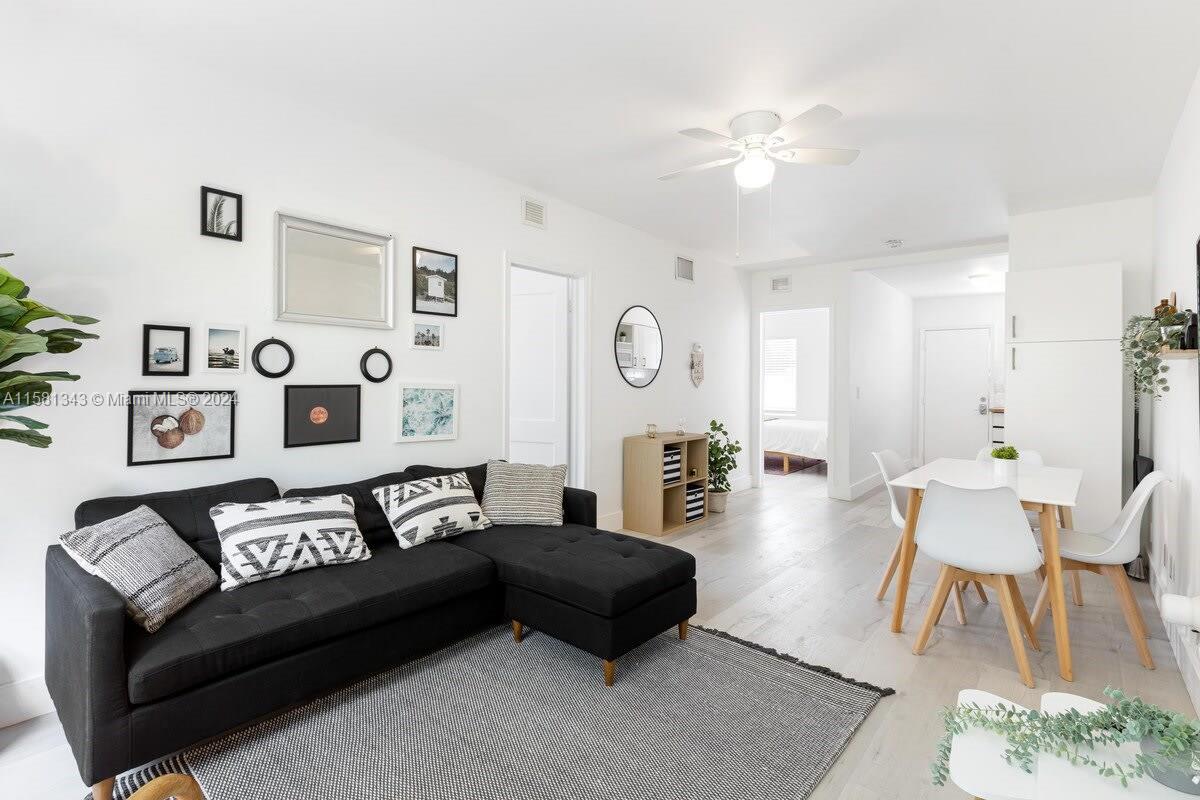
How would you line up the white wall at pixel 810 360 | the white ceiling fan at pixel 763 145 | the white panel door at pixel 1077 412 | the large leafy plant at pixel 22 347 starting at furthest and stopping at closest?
1. the white wall at pixel 810 360
2. the white panel door at pixel 1077 412
3. the white ceiling fan at pixel 763 145
4. the large leafy plant at pixel 22 347

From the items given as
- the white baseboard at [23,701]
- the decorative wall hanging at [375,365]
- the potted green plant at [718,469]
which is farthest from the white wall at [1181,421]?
the white baseboard at [23,701]

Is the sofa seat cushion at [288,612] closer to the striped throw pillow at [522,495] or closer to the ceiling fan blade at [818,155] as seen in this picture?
the striped throw pillow at [522,495]

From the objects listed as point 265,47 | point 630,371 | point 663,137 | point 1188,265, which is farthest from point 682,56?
point 630,371

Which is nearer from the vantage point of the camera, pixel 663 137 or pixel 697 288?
pixel 663 137

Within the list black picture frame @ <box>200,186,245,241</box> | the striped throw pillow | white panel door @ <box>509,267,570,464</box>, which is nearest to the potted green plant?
white panel door @ <box>509,267,570,464</box>

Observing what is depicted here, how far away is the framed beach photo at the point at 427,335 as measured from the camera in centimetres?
337

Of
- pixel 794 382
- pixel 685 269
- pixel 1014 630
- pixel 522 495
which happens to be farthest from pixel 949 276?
pixel 522 495

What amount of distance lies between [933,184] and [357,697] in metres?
4.33

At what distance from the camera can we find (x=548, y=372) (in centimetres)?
466

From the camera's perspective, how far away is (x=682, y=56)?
7.79 feet

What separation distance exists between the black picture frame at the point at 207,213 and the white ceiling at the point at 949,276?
227 inches

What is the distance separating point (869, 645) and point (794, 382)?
663 centimetres

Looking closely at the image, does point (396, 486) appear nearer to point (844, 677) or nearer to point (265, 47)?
point (265, 47)

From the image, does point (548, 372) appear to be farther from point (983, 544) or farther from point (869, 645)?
point (983, 544)
